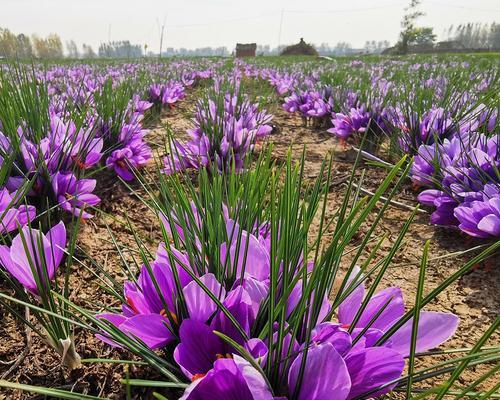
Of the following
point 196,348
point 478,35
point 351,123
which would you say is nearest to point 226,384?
point 196,348

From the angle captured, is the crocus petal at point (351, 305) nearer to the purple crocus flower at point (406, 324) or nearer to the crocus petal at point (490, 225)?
the purple crocus flower at point (406, 324)

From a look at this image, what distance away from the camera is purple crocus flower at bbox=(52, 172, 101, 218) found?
107 cm

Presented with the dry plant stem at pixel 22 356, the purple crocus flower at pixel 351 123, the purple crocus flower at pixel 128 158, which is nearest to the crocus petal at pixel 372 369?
the dry plant stem at pixel 22 356

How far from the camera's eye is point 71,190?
1.13 m

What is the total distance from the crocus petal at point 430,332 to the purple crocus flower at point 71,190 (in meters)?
0.89

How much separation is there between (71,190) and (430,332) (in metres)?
1.03

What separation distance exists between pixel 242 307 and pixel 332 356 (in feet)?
0.52

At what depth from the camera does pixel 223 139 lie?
161 cm

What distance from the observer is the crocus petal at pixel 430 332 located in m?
0.49

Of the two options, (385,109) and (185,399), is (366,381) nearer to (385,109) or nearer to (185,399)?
(185,399)

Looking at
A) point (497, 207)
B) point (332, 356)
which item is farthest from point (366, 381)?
point (497, 207)

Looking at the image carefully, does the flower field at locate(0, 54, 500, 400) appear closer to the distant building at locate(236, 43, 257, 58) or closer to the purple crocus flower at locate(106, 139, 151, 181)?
the purple crocus flower at locate(106, 139, 151, 181)

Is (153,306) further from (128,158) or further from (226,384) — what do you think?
(128,158)

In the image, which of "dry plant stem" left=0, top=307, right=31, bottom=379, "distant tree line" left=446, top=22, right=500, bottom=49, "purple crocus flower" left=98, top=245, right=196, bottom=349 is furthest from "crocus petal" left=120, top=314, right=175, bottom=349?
"distant tree line" left=446, top=22, right=500, bottom=49
